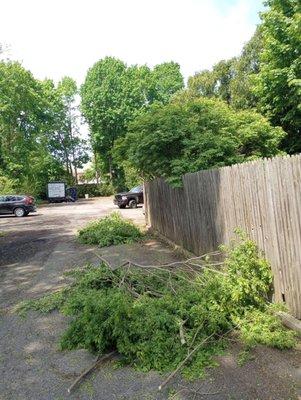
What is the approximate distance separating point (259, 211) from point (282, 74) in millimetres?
15533

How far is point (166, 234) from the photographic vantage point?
43.6 feet

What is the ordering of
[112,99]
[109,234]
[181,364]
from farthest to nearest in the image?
[112,99], [109,234], [181,364]

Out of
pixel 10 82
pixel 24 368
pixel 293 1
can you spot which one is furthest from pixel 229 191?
pixel 10 82

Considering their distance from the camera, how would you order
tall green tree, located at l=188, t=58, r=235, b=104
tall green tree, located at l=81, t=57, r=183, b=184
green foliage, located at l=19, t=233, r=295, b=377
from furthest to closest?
tall green tree, located at l=81, t=57, r=183, b=184 → tall green tree, located at l=188, t=58, r=235, b=104 → green foliage, located at l=19, t=233, r=295, b=377

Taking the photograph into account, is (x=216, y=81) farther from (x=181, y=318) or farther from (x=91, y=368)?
(x=91, y=368)

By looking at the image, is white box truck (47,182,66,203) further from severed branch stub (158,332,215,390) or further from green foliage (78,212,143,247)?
severed branch stub (158,332,215,390)

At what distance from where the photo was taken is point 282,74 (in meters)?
19.5

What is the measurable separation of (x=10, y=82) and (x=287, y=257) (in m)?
39.0

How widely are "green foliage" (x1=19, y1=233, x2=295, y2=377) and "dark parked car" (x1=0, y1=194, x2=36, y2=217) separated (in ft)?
74.6

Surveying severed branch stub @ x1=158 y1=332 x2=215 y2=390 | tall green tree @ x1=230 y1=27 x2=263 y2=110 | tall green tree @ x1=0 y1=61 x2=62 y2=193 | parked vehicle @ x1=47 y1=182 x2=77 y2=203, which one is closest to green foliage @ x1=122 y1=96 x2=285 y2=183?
severed branch stub @ x1=158 y1=332 x2=215 y2=390

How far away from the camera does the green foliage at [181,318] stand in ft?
14.9

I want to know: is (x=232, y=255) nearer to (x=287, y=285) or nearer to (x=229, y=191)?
(x=287, y=285)

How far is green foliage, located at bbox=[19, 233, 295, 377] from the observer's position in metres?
4.53

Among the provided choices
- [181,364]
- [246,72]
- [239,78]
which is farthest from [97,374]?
[246,72]
